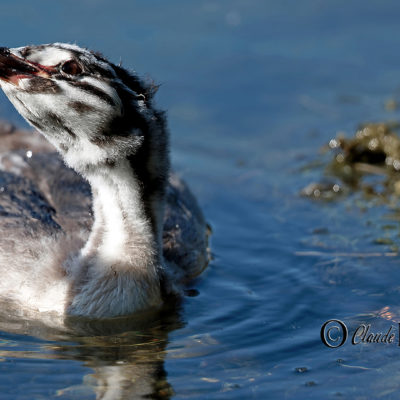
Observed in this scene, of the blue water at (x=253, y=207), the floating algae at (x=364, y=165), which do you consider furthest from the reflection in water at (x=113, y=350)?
the floating algae at (x=364, y=165)

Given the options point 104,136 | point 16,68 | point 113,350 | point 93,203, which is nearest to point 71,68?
point 16,68

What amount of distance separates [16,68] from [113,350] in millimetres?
2631

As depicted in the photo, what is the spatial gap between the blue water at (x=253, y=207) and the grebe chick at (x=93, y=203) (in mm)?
393

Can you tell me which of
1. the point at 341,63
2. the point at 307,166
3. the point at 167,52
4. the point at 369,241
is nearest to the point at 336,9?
the point at 341,63

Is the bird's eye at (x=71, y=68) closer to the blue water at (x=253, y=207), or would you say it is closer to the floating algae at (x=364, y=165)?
the blue water at (x=253, y=207)

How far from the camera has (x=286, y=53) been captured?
1598cm

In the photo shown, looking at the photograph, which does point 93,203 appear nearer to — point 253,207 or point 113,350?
point 113,350

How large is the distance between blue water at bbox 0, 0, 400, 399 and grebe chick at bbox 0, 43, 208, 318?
393mm

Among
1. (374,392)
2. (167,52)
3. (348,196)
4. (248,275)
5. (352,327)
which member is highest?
(167,52)

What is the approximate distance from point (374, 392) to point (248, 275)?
2.94 m

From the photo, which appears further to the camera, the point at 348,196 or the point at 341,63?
the point at 341,63

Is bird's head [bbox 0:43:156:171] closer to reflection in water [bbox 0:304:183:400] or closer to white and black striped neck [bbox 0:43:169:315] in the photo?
white and black striped neck [bbox 0:43:169:315]

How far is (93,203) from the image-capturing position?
918 cm

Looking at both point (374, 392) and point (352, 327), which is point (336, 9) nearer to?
point (352, 327)
